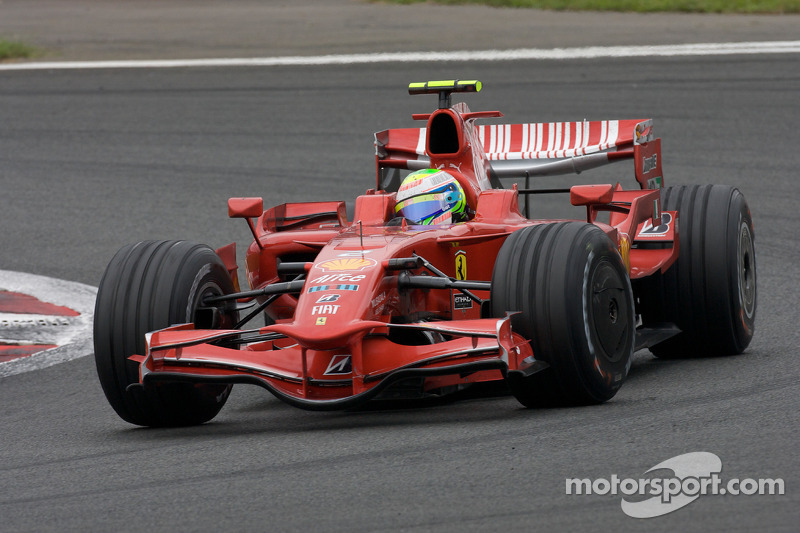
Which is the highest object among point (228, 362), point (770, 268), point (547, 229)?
point (547, 229)

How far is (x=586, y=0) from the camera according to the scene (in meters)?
25.1

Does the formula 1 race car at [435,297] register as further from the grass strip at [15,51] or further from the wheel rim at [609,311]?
the grass strip at [15,51]

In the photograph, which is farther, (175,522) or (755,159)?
(755,159)

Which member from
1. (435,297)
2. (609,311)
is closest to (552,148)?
(435,297)

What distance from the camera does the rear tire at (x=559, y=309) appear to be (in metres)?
5.78

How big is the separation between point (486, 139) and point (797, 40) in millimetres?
12163

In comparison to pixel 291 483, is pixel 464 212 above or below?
above

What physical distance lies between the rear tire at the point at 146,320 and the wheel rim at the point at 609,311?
6.38 ft

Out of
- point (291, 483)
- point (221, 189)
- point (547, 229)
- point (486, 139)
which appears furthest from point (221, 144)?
point (291, 483)

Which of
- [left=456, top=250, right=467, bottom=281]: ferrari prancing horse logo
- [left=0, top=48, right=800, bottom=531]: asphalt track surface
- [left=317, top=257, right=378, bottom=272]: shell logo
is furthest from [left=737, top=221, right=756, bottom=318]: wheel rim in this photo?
[left=317, top=257, right=378, bottom=272]: shell logo

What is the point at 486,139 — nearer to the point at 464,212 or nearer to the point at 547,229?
the point at 464,212

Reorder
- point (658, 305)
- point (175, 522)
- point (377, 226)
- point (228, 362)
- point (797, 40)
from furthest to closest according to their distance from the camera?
point (797, 40)
point (658, 305)
point (377, 226)
point (228, 362)
point (175, 522)

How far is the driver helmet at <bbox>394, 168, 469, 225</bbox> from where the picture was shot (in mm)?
7211

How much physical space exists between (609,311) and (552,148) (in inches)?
111
